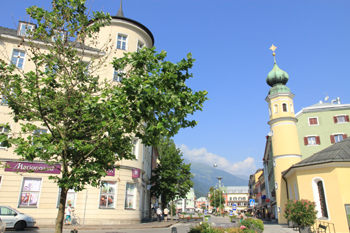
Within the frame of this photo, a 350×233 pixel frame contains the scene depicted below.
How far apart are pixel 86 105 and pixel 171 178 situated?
2797 cm

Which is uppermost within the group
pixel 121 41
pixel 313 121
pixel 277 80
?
pixel 277 80

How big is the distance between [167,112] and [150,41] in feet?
69.6

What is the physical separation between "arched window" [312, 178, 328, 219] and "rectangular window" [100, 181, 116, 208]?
16626mm

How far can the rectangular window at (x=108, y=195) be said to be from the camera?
65.1 feet

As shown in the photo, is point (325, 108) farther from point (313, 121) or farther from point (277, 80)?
point (277, 80)

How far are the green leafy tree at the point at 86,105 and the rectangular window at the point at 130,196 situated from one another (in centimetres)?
1316

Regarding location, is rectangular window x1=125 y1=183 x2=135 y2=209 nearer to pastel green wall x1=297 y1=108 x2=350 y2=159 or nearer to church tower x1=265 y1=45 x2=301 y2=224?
church tower x1=265 y1=45 x2=301 y2=224

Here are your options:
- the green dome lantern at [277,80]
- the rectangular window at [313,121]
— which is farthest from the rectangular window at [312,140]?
the green dome lantern at [277,80]

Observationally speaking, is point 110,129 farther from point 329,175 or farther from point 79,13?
point 329,175

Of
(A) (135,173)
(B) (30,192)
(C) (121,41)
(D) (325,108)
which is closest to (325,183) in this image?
(A) (135,173)

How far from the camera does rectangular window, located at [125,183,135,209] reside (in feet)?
69.3

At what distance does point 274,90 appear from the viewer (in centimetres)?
3619

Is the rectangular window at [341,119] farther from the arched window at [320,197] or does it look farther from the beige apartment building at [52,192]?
the beige apartment building at [52,192]

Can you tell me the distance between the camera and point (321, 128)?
36.5 m
